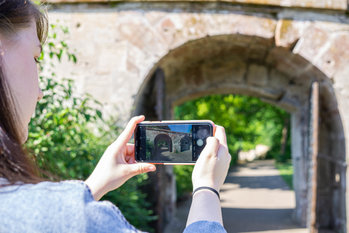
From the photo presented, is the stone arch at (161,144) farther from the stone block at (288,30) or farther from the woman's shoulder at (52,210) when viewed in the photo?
the stone block at (288,30)

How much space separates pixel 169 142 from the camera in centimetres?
129

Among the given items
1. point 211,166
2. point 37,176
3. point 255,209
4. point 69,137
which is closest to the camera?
point 37,176

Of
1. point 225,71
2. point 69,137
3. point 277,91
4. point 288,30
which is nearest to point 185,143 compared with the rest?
point 69,137

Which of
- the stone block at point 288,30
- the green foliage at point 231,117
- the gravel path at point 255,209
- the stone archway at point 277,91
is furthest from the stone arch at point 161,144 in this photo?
the green foliage at point 231,117

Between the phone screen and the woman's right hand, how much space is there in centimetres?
22

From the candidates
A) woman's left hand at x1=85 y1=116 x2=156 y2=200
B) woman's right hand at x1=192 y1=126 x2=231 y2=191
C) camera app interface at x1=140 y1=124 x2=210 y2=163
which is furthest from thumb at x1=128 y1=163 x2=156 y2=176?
woman's right hand at x1=192 y1=126 x2=231 y2=191

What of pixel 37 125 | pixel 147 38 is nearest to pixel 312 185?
pixel 147 38

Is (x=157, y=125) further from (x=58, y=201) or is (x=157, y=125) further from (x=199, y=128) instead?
(x=58, y=201)

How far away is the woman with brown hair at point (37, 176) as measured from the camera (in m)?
0.64

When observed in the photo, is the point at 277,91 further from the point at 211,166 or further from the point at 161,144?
the point at 211,166

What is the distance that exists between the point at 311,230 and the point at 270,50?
2.05 meters

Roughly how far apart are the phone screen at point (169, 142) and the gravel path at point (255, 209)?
166 inches

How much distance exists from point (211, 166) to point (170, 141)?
355mm

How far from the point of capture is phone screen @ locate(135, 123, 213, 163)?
4.08ft
